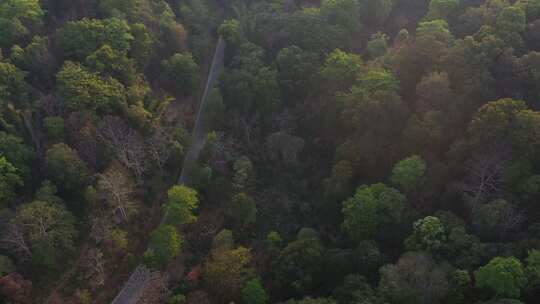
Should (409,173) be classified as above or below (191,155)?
above

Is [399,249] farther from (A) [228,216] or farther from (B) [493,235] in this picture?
(A) [228,216]

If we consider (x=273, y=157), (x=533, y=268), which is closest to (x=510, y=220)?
(x=533, y=268)

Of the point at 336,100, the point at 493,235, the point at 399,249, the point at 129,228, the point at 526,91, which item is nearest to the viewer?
the point at 493,235

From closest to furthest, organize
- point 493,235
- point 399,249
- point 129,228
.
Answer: point 493,235
point 399,249
point 129,228

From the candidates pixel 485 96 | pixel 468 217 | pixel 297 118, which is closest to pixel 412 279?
pixel 468 217

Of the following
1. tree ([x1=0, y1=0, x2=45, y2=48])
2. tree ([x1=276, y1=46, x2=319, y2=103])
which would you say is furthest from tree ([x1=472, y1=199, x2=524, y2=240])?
tree ([x1=0, y1=0, x2=45, y2=48])

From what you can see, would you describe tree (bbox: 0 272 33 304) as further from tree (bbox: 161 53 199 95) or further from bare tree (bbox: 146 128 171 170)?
tree (bbox: 161 53 199 95)

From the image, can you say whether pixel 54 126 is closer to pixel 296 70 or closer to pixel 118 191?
pixel 118 191
